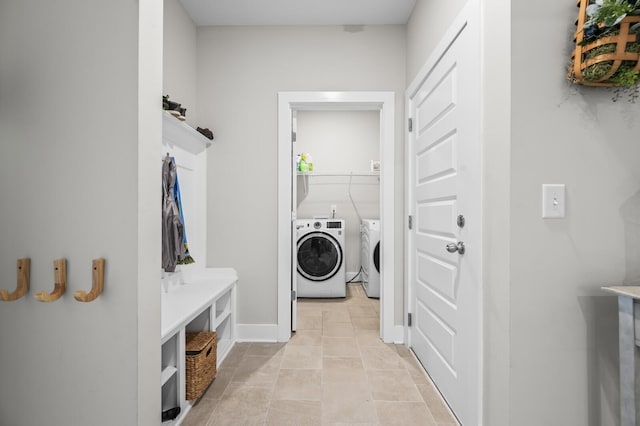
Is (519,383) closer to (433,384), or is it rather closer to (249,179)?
(433,384)

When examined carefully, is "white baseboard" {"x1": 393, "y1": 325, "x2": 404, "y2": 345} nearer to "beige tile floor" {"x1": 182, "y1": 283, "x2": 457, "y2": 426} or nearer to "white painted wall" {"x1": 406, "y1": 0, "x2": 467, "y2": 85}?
"beige tile floor" {"x1": 182, "y1": 283, "x2": 457, "y2": 426}

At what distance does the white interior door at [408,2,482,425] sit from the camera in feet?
4.76

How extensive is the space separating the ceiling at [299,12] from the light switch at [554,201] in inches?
76.8

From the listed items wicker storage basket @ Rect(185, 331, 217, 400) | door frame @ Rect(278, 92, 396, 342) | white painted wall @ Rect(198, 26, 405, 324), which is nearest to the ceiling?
white painted wall @ Rect(198, 26, 405, 324)

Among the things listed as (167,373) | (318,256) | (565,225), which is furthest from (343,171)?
(565,225)

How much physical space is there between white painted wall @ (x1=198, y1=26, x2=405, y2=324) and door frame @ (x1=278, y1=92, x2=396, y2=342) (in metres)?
0.06

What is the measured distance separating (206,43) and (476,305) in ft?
9.05

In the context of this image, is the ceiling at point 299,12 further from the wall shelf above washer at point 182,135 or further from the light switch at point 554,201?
the light switch at point 554,201

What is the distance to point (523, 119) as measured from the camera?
3.77 feet

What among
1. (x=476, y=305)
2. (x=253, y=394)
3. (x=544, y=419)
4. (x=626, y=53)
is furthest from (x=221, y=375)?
(x=626, y=53)

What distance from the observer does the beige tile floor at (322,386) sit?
5.66ft

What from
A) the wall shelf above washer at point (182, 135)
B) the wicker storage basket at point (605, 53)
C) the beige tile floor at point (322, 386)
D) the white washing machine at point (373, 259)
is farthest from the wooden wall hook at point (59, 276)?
the white washing machine at point (373, 259)

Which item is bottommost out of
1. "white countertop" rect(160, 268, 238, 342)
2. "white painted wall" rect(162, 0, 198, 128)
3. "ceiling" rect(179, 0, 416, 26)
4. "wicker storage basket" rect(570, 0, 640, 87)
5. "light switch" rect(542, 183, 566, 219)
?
"white countertop" rect(160, 268, 238, 342)

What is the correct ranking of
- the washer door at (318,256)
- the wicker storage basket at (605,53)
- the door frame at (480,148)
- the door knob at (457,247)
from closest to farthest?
the wicker storage basket at (605,53) < the door frame at (480,148) < the door knob at (457,247) < the washer door at (318,256)
